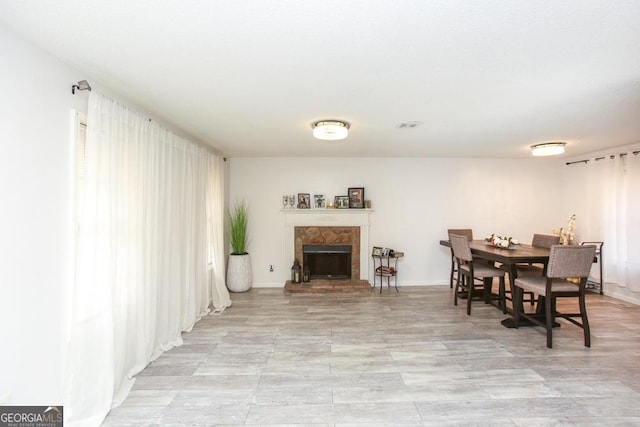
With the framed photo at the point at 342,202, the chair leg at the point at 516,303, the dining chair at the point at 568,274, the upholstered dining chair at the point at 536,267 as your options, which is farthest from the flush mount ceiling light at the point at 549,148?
the framed photo at the point at 342,202

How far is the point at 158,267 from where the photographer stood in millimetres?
2859

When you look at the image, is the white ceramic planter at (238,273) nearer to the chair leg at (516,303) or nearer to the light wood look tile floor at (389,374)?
the light wood look tile floor at (389,374)

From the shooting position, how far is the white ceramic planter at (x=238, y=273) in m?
4.92

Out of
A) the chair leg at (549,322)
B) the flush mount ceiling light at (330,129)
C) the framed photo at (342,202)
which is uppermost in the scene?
the flush mount ceiling light at (330,129)

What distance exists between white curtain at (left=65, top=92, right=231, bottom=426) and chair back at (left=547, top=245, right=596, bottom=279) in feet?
13.0

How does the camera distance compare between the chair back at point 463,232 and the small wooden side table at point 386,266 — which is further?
the chair back at point 463,232

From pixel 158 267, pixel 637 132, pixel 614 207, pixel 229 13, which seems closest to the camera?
pixel 229 13

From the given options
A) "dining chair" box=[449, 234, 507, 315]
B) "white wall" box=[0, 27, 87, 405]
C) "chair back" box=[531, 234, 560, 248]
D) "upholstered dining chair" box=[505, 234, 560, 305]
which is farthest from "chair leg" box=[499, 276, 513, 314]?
"white wall" box=[0, 27, 87, 405]

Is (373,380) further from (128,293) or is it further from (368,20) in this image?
(368,20)

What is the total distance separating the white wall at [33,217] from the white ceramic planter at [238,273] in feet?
9.95

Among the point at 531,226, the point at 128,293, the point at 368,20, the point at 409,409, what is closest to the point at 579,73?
the point at 368,20

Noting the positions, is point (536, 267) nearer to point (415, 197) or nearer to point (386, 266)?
point (415, 197)

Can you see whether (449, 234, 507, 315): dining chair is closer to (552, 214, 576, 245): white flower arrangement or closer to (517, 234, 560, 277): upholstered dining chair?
(517, 234, 560, 277): upholstered dining chair

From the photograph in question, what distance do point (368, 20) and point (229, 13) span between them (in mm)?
677
